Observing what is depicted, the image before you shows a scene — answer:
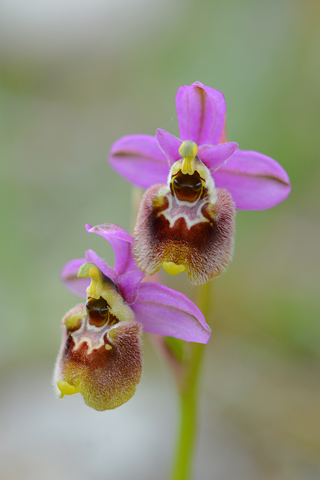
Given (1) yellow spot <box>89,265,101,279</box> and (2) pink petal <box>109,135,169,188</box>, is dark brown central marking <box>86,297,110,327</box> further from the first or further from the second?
(2) pink petal <box>109,135,169,188</box>

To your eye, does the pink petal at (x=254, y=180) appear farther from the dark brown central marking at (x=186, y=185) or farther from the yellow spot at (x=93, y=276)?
the yellow spot at (x=93, y=276)

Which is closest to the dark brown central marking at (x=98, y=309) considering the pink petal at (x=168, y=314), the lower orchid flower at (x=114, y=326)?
the lower orchid flower at (x=114, y=326)

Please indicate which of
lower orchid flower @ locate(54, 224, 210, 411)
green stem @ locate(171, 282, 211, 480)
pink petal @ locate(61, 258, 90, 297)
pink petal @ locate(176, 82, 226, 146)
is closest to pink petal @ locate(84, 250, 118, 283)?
lower orchid flower @ locate(54, 224, 210, 411)

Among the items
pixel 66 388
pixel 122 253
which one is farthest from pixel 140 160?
pixel 66 388

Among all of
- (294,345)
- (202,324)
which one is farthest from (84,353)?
(294,345)

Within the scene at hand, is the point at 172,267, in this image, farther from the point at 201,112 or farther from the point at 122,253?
the point at 201,112

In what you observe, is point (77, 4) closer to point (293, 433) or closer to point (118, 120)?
point (118, 120)
